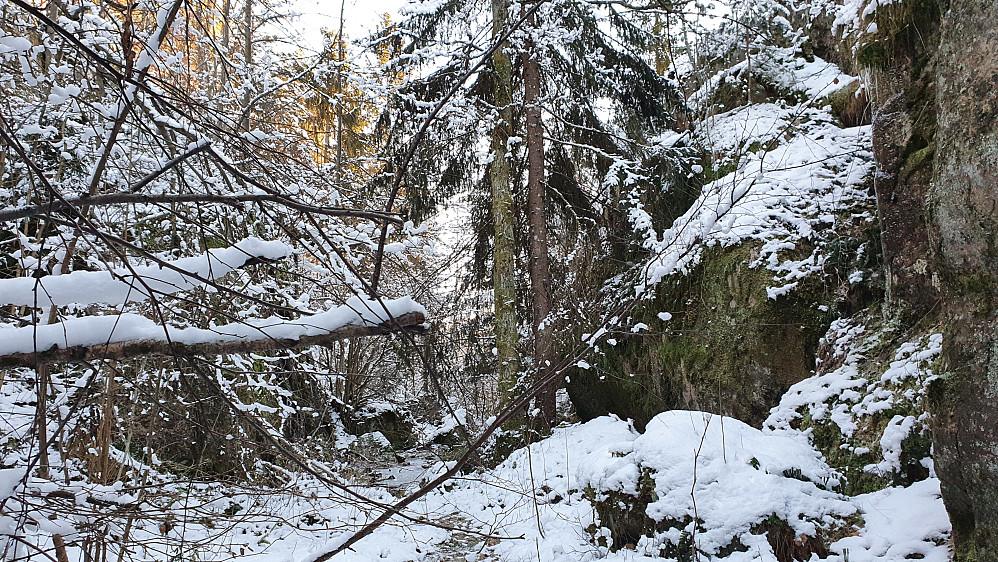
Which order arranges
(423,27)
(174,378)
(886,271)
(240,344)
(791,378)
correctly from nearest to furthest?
(240,344), (174,378), (886,271), (791,378), (423,27)

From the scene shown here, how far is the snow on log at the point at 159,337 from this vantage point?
50.1 inches

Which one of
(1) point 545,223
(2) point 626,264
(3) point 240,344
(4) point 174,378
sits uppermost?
(1) point 545,223

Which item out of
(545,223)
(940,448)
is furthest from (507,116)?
(940,448)

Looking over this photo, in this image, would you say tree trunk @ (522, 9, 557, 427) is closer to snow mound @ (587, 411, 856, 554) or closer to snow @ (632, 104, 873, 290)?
snow @ (632, 104, 873, 290)

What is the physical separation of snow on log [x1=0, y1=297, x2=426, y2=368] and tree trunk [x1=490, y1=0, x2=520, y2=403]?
6887 mm

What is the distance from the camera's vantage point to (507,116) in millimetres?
8430

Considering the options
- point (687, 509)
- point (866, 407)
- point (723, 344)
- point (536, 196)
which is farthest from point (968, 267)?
point (536, 196)

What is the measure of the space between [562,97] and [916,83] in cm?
492

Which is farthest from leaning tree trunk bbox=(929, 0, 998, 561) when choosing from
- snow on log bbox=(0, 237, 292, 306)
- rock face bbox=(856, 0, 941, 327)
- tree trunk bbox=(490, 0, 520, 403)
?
tree trunk bbox=(490, 0, 520, 403)

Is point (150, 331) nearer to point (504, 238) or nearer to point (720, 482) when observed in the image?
point (720, 482)

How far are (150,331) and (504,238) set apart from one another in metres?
7.05

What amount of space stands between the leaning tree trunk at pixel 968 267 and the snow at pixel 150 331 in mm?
2671

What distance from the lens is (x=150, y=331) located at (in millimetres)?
1379

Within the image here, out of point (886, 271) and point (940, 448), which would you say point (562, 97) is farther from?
point (940, 448)
